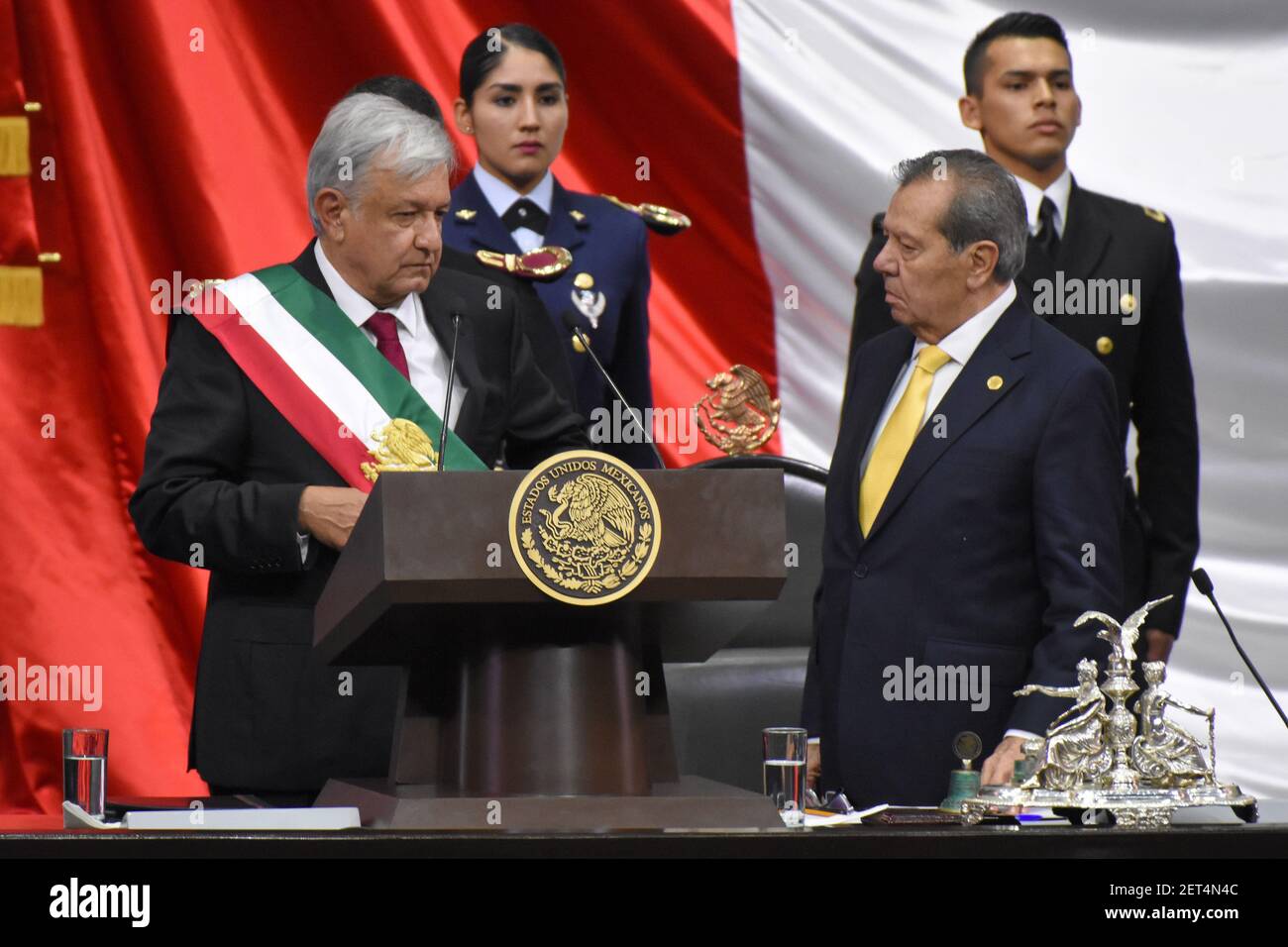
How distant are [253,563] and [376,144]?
0.47 meters

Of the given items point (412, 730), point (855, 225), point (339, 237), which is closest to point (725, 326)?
point (855, 225)

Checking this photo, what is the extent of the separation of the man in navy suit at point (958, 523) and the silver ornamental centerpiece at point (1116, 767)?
0.52 m

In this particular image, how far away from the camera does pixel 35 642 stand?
3633mm

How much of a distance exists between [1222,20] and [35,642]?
8.42 feet

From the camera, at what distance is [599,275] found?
10.7ft

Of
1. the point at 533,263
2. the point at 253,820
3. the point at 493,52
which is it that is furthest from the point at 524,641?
the point at 493,52

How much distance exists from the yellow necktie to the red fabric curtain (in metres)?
1.42

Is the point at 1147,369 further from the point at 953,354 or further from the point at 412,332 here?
the point at 412,332

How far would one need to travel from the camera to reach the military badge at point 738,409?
3.34m

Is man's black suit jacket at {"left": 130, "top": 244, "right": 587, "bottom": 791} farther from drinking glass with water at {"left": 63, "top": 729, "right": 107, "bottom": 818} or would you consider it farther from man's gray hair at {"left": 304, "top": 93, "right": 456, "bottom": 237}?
drinking glass with water at {"left": 63, "top": 729, "right": 107, "bottom": 818}

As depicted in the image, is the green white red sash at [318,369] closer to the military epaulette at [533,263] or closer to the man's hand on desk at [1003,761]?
the man's hand on desk at [1003,761]

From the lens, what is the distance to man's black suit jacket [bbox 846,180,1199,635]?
2.94m

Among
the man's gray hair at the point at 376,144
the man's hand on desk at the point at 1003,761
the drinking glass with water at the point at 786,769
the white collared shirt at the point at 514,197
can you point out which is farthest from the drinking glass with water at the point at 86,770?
the white collared shirt at the point at 514,197
